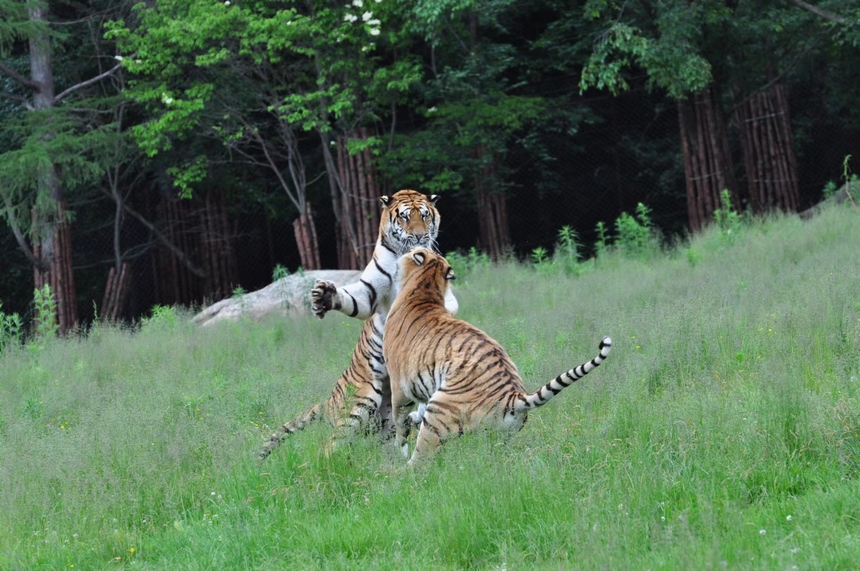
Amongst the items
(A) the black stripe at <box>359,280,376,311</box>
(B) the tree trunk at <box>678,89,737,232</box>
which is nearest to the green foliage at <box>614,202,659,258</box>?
(B) the tree trunk at <box>678,89,737,232</box>

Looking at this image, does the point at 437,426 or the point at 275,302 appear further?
the point at 275,302

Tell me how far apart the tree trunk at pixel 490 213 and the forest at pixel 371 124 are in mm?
54

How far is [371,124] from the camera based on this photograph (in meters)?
19.4

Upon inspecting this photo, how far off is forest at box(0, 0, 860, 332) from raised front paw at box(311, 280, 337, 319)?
9.01 metres

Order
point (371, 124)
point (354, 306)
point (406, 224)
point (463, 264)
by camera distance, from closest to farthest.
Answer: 1. point (354, 306)
2. point (406, 224)
3. point (463, 264)
4. point (371, 124)

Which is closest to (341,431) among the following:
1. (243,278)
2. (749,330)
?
(749,330)

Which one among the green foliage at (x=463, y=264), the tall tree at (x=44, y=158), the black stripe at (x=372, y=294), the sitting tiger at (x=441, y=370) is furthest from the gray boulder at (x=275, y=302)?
the sitting tiger at (x=441, y=370)

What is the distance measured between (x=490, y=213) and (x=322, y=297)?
40.6ft

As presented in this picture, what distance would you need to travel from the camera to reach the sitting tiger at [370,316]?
6.90m

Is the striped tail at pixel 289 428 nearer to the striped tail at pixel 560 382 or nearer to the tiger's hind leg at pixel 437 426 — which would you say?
the tiger's hind leg at pixel 437 426

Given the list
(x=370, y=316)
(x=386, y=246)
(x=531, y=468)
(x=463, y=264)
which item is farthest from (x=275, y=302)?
(x=531, y=468)

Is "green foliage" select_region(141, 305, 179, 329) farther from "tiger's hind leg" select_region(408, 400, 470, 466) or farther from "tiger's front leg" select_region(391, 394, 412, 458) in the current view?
"tiger's hind leg" select_region(408, 400, 470, 466)

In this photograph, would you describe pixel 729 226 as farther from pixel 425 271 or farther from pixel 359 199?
pixel 425 271

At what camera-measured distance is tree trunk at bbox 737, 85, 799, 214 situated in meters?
19.1
